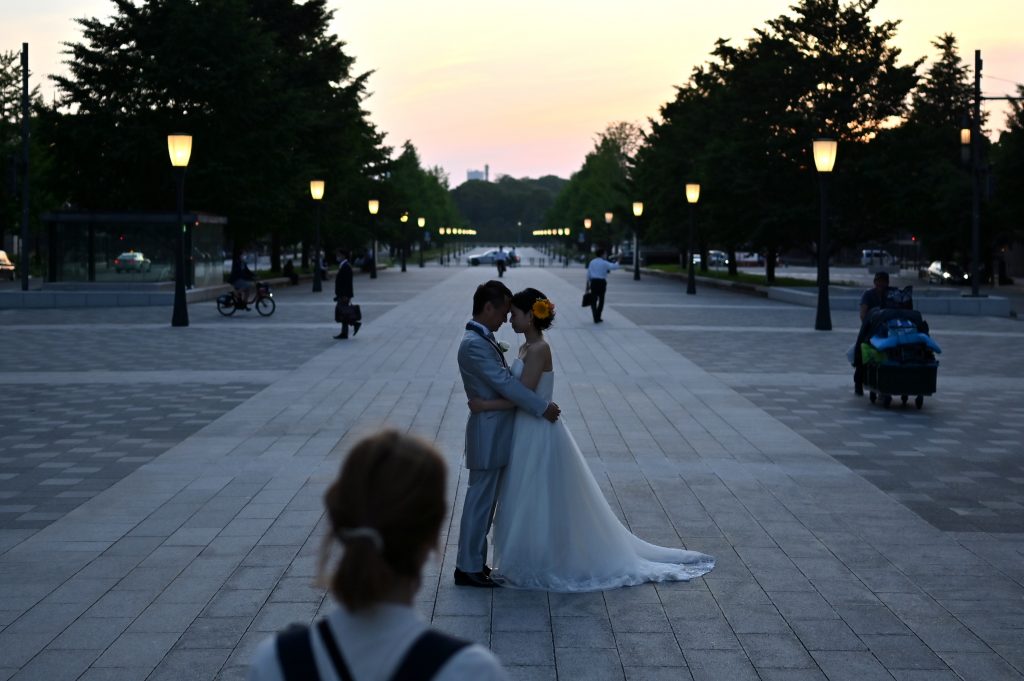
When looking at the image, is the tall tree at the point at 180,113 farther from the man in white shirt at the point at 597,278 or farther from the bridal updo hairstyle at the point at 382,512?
the bridal updo hairstyle at the point at 382,512

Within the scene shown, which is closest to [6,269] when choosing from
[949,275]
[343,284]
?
[343,284]

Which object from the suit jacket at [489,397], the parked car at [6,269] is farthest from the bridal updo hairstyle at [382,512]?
the parked car at [6,269]

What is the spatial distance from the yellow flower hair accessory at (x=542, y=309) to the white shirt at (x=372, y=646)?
4.37 m

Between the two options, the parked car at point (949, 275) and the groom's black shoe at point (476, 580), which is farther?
the parked car at point (949, 275)

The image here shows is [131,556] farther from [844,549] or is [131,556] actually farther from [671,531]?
[844,549]

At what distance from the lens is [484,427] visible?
256 inches

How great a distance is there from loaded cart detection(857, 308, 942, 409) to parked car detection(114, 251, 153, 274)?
28.2 m

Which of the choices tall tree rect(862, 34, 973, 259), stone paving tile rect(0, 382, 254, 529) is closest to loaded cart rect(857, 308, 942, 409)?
stone paving tile rect(0, 382, 254, 529)

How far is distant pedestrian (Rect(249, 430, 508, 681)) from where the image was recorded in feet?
6.59

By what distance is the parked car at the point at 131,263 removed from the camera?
37.6m

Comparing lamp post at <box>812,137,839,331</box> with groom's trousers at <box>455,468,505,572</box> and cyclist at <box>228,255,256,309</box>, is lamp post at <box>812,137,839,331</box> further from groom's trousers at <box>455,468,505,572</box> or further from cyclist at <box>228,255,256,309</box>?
groom's trousers at <box>455,468,505,572</box>

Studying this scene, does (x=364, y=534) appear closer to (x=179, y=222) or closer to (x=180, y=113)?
(x=179, y=222)

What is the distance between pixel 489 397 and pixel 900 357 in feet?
27.2

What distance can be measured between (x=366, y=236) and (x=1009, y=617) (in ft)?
180
